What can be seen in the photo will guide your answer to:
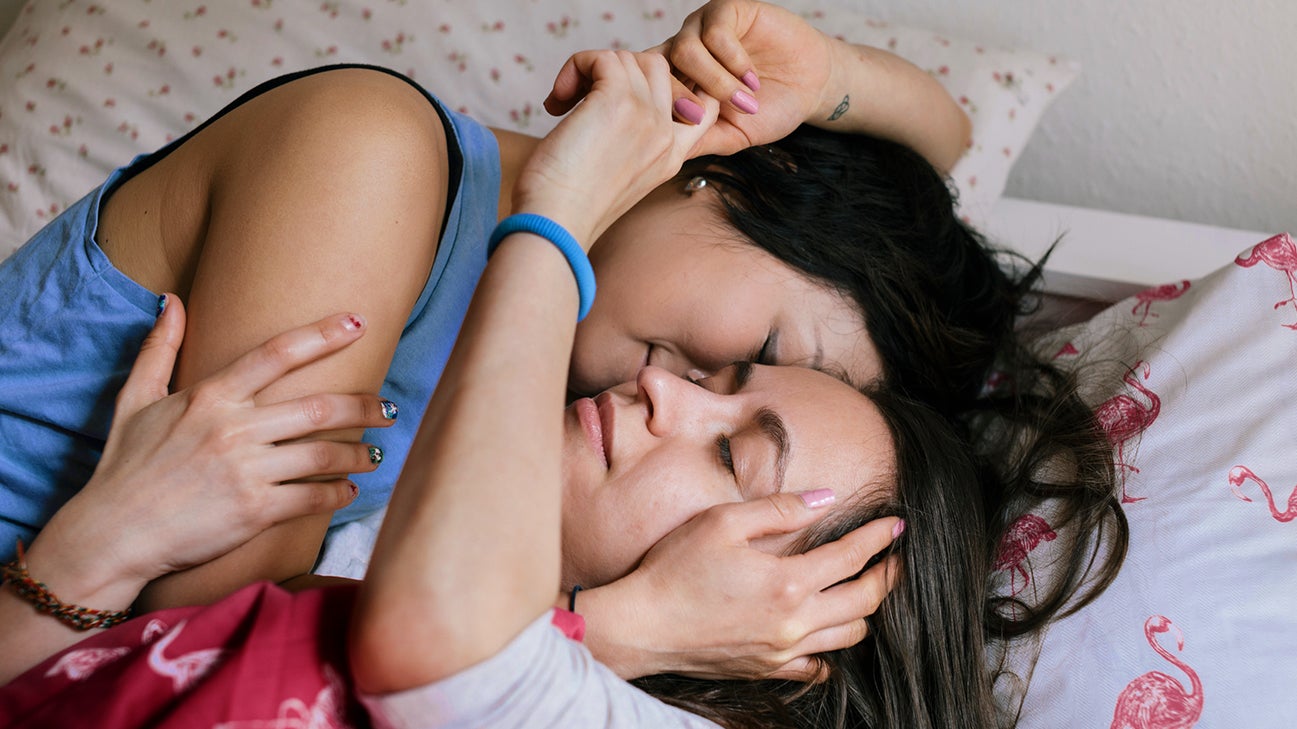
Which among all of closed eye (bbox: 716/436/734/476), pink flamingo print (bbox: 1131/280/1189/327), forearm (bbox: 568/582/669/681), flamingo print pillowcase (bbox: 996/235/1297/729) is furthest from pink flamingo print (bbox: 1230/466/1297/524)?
forearm (bbox: 568/582/669/681)

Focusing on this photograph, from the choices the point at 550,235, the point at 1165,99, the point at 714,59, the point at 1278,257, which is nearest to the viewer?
the point at 550,235

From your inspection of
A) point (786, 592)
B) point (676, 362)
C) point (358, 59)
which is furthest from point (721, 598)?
point (358, 59)

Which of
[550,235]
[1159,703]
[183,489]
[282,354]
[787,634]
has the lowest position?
[1159,703]

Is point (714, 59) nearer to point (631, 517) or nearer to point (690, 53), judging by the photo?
point (690, 53)

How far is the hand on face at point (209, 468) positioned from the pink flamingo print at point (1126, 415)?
88 centimetres

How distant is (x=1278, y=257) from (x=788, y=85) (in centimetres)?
67

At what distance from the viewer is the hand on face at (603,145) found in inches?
33.4

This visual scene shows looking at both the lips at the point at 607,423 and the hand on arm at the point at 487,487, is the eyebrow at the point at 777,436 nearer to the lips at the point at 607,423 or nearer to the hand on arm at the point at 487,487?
the lips at the point at 607,423

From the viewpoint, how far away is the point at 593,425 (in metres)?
1.04

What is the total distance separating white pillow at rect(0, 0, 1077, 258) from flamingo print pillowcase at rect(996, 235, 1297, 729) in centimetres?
55

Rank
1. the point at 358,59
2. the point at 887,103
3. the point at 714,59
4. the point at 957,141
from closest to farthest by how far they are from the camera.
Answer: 1. the point at 714,59
2. the point at 887,103
3. the point at 957,141
4. the point at 358,59

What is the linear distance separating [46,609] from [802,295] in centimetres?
85

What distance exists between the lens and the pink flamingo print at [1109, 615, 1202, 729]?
3.19 feet

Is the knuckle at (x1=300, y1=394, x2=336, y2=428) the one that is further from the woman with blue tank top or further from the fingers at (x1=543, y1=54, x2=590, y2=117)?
the fingers at (x1=543, y1=54, x2=590, y2=117)
